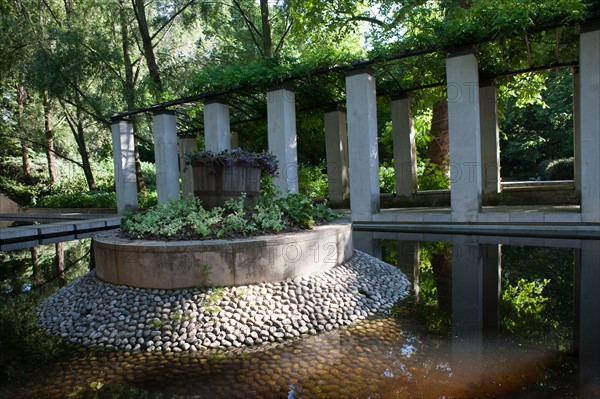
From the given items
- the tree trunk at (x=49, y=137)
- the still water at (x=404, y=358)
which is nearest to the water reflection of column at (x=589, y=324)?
the still water at (x=404, y=358)

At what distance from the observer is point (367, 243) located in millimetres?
8938

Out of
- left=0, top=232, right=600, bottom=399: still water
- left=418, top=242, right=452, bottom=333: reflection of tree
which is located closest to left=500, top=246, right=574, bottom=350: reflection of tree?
left=0, top=232, right=600, bottom=399: still water

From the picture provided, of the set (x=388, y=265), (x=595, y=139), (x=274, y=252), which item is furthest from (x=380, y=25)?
(x=274, y=252)

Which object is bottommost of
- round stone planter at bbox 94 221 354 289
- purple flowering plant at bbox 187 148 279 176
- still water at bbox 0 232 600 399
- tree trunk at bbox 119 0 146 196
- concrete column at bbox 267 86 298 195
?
still water at bbox 0 232 600 399

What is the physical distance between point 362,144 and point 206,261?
723 centimetres

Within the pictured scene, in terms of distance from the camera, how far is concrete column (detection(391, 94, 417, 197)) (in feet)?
46.4

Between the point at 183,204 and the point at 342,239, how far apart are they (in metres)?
2.42

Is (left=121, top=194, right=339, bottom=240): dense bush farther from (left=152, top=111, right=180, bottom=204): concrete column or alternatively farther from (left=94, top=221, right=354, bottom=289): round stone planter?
(left=152, top=111, right=180, bottom=204): concrete column

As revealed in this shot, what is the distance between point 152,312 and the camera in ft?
14.5

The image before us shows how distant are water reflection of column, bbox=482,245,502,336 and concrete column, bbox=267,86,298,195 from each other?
19.0 ft

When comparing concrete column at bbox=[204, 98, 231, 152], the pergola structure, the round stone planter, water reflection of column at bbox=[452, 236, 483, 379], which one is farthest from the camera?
concrete column at bbox=[204, 98, 231, 152]

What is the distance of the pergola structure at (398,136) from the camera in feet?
28.5

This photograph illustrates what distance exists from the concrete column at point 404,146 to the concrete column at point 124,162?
9.55 m

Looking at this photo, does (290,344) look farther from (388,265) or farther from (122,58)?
(122,58)
